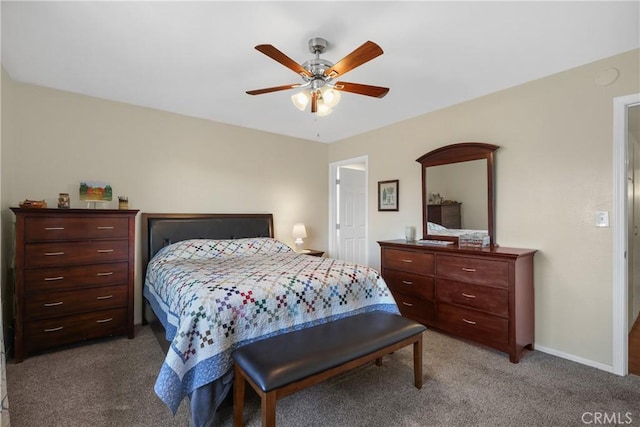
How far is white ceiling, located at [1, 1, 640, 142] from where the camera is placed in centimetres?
185

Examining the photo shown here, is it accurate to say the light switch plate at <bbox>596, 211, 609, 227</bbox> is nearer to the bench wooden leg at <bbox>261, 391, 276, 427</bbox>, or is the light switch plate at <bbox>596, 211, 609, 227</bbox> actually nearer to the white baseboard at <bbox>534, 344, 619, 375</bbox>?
the white baseboard at <bbox>534, 344, 619, 375</bbox>

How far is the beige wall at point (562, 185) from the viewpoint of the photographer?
239cm

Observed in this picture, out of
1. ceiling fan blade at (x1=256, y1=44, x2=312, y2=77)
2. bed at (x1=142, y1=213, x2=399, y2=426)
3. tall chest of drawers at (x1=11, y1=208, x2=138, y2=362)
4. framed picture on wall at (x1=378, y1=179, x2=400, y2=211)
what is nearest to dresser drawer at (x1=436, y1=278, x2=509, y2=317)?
bed at (x1=142, y1=213, x2=399, y2=426)

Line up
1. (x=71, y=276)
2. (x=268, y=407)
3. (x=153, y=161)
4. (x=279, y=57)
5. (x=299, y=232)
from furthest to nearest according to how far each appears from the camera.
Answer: (x=299, y=232) → (x=153, y=161) → (x=71, y=276) → (x=279, y=57) → (x=268, y=407)

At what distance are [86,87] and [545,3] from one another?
385 cm

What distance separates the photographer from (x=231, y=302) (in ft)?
6.08

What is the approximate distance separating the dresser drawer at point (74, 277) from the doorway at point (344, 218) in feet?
9.98

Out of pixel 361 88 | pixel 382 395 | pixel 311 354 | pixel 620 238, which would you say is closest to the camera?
pixel 311 354

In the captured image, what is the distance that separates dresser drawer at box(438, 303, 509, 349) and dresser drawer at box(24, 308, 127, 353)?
3134mm

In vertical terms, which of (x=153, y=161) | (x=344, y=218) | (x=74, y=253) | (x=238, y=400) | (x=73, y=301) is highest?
(x=153, y=161)

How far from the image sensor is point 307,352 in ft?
5.35

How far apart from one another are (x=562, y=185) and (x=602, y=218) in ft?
1.26

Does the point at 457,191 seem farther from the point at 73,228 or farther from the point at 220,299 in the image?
the point at 73,228

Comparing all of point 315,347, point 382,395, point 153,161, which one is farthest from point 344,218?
point 315,347
